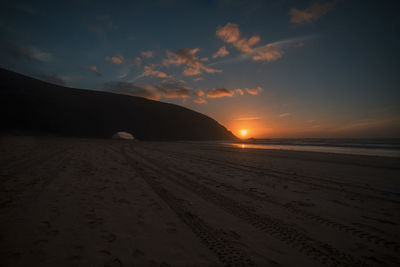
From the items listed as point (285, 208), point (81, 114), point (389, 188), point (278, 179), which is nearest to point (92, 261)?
point (285, 208)

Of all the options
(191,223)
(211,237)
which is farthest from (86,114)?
(211,237)

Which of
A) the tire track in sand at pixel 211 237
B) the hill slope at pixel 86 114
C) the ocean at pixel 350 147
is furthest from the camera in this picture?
the hill slope at pixel 86 114

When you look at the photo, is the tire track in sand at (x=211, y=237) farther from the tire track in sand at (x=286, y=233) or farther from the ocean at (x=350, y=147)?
the ocean at (x=350, y=147)

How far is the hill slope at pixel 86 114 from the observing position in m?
57.4

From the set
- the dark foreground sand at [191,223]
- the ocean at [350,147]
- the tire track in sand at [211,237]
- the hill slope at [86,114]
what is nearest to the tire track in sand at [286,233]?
the dark foreground sand at [191,223]

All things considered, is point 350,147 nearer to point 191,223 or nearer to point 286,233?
point 286,233

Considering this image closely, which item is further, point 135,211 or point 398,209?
point 398,209

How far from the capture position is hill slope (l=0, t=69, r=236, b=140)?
57.4 metres

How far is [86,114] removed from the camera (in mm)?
75062

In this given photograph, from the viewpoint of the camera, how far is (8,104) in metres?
55.6

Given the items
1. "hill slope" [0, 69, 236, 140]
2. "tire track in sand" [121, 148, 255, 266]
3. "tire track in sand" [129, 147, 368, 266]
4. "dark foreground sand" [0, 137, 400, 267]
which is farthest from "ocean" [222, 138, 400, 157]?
"hill slope" [0, 69, 236, 140]

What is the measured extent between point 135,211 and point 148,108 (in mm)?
100421

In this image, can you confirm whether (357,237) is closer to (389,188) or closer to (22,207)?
(389,188)

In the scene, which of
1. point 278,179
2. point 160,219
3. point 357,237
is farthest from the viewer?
point 278,179
